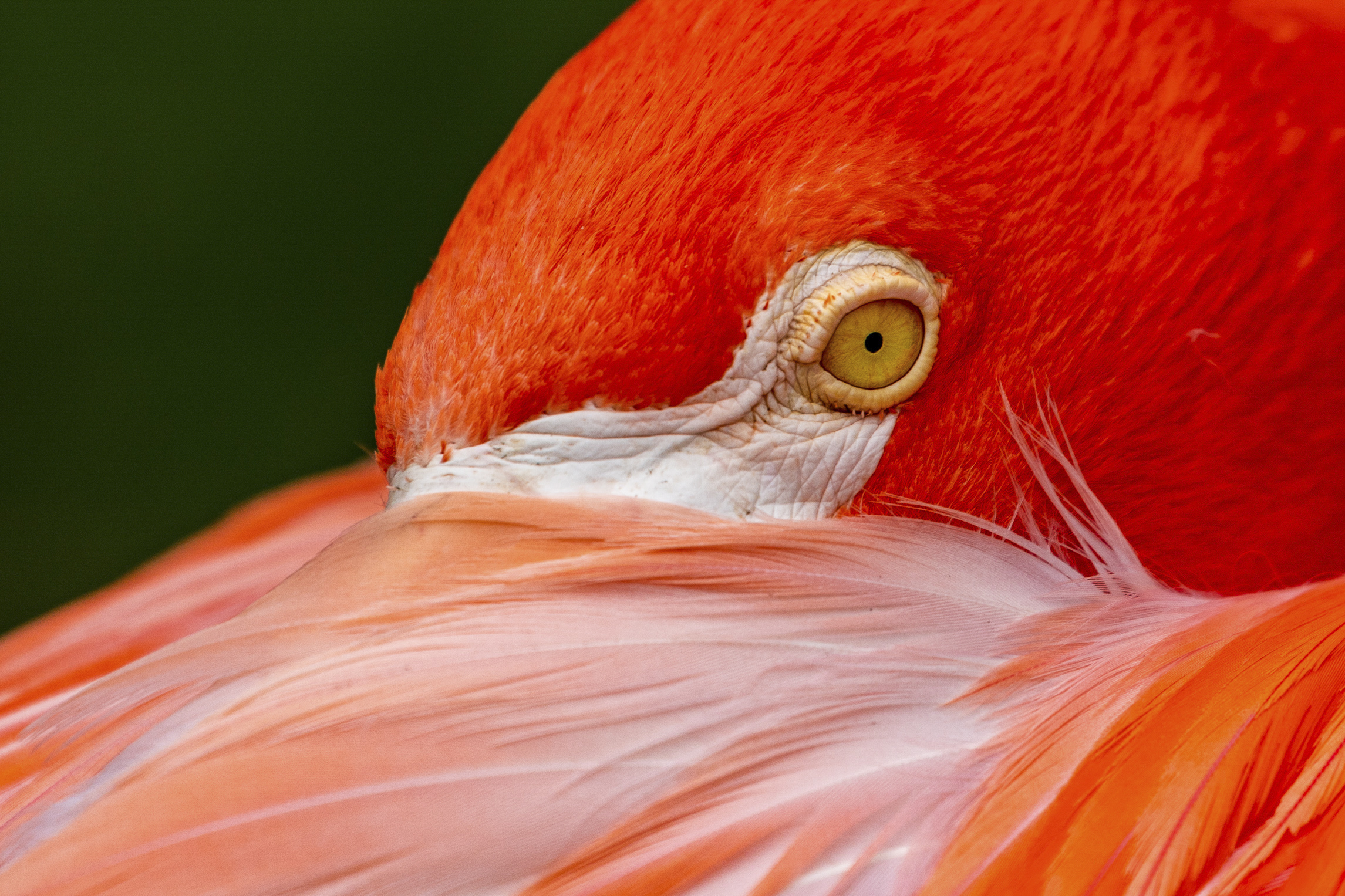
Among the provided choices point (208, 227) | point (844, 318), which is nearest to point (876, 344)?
point (844, 318)

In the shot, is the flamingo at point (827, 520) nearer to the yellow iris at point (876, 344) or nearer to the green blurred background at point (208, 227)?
the yellow iris at point (876, 344)

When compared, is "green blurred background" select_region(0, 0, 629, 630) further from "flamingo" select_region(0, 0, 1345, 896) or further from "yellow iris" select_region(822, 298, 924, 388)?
"yellow iris" select_region(822, 298, 924, 388)

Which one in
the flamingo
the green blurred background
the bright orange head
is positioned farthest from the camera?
the green blurred background

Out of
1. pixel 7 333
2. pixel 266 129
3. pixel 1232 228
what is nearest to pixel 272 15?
pixel 266 129

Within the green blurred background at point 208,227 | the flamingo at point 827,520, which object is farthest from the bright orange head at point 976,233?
the green blurred background at point 208,227

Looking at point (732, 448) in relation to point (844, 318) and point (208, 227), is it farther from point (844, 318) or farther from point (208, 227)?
point (208, 227)

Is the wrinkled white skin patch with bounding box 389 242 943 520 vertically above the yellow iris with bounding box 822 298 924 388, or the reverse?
the yellow iris with bounding box 822 298 924 388

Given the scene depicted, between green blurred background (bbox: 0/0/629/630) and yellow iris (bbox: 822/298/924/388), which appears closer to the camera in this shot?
yellow iris (bbox: 822/298/924/388)

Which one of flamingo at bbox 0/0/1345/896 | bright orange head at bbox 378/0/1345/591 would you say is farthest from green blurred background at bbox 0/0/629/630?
bright orange head at bbox 378/0/1345/591
